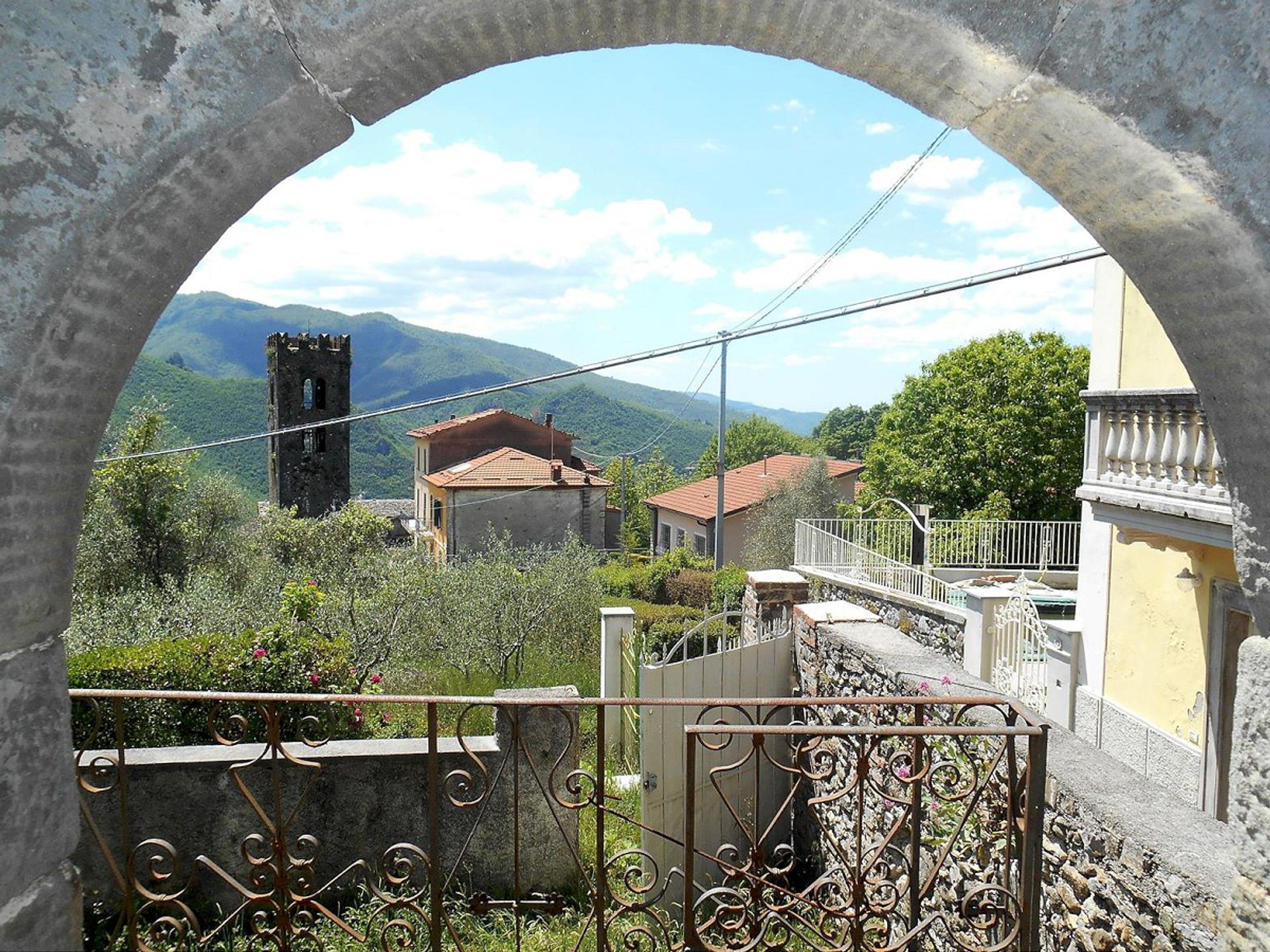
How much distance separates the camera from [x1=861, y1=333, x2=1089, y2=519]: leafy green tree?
2688cm

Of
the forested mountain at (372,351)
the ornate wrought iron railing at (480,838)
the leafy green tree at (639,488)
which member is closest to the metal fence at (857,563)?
the ornate wrought iron railing at (480,838)

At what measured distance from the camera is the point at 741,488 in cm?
3425

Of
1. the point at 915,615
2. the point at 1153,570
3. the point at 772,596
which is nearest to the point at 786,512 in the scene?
the point at 915,615

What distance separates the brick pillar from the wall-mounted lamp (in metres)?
2.86

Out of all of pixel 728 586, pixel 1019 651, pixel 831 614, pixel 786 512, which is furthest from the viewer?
pixel 786 512

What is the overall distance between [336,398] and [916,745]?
129ft

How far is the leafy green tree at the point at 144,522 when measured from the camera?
545 inches

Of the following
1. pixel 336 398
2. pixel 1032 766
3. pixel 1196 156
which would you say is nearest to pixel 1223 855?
pixel 1032 766

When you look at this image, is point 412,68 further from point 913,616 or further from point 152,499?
point 152,499

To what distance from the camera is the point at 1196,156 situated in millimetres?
1193

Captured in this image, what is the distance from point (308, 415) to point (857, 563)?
30.8 m

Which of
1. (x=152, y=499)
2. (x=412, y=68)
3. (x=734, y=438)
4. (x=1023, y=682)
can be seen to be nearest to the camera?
(x=412, y=68)

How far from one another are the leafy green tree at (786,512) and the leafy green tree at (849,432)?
124 feet

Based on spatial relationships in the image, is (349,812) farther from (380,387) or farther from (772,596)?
(380,387)
